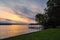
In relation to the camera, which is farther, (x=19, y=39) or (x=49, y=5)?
(x=49, y=5)

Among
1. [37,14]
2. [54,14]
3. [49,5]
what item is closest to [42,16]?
[37,14]

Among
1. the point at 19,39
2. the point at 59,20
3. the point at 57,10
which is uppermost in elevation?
the point at 57,10

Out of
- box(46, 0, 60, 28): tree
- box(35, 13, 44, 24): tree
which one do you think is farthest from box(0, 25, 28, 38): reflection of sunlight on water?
box(46, 0, 60, 28): tree

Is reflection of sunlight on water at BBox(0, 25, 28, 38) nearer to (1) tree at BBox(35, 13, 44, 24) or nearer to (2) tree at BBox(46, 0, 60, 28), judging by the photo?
(1) tree at BBox(35, 13, 44, 24)

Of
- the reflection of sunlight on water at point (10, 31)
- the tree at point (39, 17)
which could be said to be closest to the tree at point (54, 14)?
the reflection of sunlight on water at point (10, 31)

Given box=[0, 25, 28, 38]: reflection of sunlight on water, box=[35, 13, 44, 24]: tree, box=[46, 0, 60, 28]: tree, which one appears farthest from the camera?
box=[35, 13, 44, 24]: tree

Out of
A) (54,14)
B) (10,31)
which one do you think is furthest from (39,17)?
(54,14)

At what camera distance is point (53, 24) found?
44.8 metres

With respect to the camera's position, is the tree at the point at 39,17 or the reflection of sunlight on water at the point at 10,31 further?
the tree at the point at 39,17

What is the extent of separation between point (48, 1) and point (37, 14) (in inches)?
505

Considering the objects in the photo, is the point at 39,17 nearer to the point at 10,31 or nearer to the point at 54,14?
the point at 10,31

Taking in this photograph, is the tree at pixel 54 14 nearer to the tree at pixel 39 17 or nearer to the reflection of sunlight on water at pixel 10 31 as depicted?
the reflection of sunlight on water at pixel 10 31

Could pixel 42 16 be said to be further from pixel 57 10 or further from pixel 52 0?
pixel 57 10

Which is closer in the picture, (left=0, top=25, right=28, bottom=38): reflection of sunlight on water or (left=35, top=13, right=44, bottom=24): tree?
(left=0, top=25, right=28, bottom=38): reflection of sunlight on water
